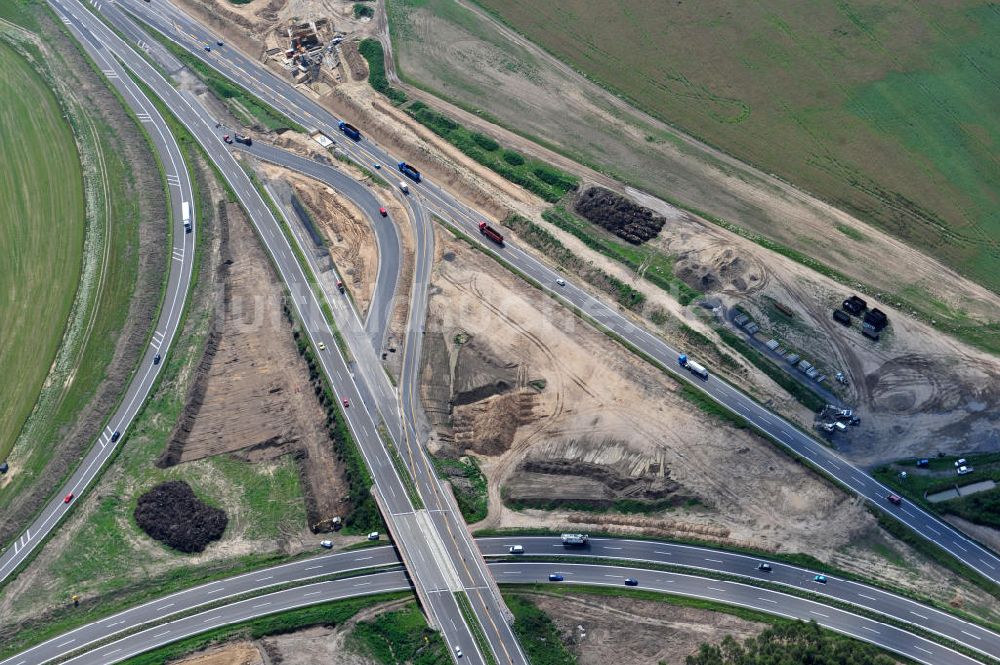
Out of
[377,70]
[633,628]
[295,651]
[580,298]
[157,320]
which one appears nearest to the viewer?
[295,651]

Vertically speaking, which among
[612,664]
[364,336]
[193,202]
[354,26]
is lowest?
[612,664]

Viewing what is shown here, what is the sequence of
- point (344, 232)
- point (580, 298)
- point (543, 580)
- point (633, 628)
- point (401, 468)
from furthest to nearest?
1. point (344, 232)
2. point (580, 298)
3. point (401, 468)
4. point (543, 580)
5. point (633, 628)

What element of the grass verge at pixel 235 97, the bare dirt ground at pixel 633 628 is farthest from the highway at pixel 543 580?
the grass verge at pixel 235 97

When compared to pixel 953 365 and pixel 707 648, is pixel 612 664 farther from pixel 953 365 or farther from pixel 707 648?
pixel 953 365

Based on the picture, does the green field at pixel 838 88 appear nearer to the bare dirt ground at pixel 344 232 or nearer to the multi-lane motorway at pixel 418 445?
the multi-lane motorway at pixel 418 445

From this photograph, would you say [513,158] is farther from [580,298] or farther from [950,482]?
[950,482]

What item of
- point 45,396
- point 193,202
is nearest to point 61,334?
point 45,396

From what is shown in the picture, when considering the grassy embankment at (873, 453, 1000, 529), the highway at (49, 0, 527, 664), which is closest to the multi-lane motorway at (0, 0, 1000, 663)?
the highway at (49, 0, 527, 664)

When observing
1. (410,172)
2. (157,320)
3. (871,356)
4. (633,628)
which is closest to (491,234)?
(410,172)
